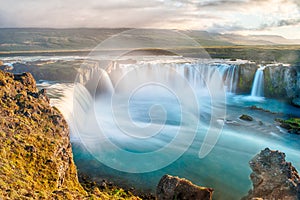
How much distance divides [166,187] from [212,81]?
39577mm

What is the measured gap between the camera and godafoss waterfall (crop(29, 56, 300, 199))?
57.1 feet

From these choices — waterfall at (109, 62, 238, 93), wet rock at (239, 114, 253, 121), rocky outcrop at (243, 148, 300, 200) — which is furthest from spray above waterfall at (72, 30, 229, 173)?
rocky outcrop at (243, 148, 300, 200)

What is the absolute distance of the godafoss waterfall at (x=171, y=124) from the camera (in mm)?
17406

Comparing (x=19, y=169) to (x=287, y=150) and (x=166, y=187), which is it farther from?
(x=287, y=150)

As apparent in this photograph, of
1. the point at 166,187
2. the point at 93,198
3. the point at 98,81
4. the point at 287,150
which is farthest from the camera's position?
the point at 98,81

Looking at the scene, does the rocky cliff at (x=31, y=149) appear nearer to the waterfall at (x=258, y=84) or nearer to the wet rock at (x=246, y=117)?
the wet rock at (x=246, y=117)

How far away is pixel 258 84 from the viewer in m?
42.3

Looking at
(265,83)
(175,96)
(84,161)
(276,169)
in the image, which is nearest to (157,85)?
(175,96)

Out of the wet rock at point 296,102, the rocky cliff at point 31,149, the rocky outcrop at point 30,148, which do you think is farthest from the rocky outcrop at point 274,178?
the wet rock at point 296,102

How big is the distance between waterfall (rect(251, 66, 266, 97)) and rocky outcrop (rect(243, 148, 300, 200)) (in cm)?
3391

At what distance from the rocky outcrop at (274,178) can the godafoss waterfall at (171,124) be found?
18.2ft

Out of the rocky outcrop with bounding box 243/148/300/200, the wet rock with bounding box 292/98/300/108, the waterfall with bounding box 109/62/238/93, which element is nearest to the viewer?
the rocky outcrop with bounding box 243/148/300/200

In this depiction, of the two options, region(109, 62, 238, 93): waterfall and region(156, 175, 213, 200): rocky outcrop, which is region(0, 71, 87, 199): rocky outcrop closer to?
region(156, 175, 213, 200): rocky outcrop

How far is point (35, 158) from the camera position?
691cm
